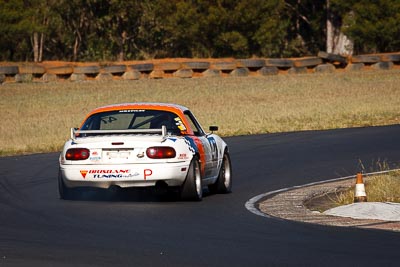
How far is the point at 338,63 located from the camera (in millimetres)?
49969

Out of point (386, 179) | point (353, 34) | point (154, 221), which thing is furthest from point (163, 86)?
point (154, 221)

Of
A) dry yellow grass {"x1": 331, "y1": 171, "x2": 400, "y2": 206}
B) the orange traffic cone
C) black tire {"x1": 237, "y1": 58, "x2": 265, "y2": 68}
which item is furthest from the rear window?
black tire {"x1": 237, "y1": 58, "x2": 265, "y2": 68}

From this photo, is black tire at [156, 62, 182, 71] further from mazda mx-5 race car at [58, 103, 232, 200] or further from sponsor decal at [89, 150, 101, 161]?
sponsor decal at [89, 150, 101, 161]

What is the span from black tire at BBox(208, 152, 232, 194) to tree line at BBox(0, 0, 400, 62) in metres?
38.6

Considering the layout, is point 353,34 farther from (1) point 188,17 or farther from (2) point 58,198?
(2) point 58,198

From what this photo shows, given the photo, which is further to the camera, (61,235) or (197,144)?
(197,144)

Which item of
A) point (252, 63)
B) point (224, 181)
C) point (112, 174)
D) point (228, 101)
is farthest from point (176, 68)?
point (112, 174)

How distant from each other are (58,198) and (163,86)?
1141 inches

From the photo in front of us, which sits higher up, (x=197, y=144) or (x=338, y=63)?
(x=197, y=144)

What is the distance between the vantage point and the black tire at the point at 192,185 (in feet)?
44.8

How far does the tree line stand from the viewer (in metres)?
54.9

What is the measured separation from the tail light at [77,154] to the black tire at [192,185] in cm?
119

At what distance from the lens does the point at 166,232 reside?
10961 millimetres

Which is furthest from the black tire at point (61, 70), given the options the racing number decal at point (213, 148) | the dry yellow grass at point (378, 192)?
→ the racing number decal at point (213, 148)
